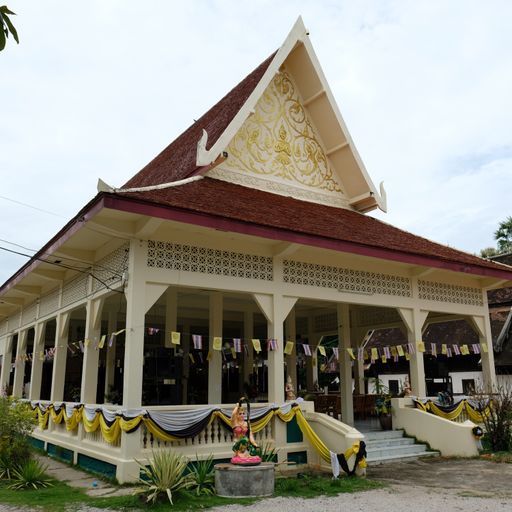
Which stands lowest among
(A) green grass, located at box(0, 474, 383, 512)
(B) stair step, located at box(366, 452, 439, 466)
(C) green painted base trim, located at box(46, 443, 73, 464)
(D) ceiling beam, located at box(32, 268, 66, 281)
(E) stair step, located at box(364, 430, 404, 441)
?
(A) green grass, located at box(0, 474, 383, 512)

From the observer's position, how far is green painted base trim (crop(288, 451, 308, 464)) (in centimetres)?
1047

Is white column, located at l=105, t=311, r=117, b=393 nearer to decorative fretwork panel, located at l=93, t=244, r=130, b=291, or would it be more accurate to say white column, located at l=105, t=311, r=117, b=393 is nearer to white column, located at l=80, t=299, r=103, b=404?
white column, located at l=80, t=299, r=103, b=404

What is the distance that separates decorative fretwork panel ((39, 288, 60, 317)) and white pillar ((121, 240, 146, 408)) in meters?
5.40

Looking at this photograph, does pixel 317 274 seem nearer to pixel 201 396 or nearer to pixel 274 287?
pixel 274 287

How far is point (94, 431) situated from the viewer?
1035cm

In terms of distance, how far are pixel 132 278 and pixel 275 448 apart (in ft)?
13.4

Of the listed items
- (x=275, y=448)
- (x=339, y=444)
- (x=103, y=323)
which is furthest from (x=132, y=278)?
(x=103, y=323)

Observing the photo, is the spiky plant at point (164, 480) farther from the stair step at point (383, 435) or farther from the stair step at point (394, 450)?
the stair step at point (383, 435)

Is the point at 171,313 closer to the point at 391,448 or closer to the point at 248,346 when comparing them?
the point at 248,346

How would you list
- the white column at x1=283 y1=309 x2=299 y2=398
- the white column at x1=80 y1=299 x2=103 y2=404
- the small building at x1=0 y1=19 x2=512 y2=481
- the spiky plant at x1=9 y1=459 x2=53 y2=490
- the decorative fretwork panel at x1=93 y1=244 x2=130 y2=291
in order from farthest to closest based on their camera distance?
the white column at x1=283 y1=309 x2=299 y2=398 → the white column at x1=80 y1=299 x2=103 y2=404 → the decorative fretwork panel at x1=93 y1=244 x2=130 y2=291 → the small building at x1=0 y1=19 x2=512 y2=481 → the spiky plant at x1=9 y1=459 x2=53 y2=490

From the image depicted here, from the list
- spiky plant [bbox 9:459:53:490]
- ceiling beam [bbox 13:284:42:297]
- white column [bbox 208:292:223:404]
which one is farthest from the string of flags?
spiky plant [bbox 9:459:53:490]

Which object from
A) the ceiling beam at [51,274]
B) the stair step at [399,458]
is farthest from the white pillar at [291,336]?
the ceiling beam at [51,274]

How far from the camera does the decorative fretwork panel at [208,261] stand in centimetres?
984

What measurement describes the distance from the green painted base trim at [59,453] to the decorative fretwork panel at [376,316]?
9282mm
